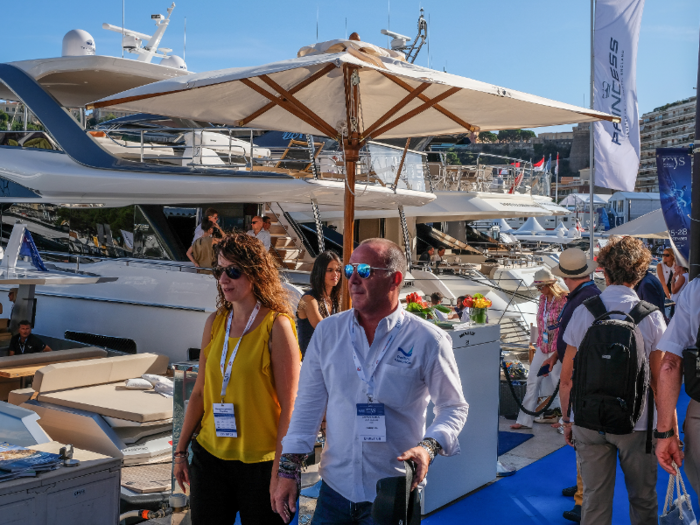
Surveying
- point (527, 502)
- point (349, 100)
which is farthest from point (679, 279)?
point (349, 100)

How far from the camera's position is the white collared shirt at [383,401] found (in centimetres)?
247

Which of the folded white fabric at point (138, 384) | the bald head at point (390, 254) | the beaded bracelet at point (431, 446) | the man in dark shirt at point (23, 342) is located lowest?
the folded white fabric at point (138, 384)

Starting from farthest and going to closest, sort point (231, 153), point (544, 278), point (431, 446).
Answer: point (231, 153) < point (544, 278) < point (431, 446)

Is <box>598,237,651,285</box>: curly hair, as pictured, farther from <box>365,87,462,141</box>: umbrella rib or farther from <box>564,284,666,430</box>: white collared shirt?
<box>365,87,462,141</box>: umbrella rib

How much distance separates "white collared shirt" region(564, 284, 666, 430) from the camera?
3785mm

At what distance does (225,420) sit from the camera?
294 centimetres

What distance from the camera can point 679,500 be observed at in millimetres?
3436

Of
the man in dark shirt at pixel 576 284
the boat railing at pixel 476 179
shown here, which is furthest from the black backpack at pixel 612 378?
the boat railing at pixel 476 179

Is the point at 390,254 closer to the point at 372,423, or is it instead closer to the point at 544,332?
the point at 372,423

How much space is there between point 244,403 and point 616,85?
27.5ft

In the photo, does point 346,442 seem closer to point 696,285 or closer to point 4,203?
point 696,285

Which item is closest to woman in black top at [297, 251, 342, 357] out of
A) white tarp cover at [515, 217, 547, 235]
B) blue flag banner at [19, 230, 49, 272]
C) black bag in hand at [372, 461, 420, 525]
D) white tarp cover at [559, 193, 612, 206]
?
black bag in hand at [372, 461, 420, 525]

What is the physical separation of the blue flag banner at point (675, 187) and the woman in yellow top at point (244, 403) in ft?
18.2

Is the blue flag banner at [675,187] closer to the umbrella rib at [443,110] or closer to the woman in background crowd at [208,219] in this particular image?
the umbrella rib at [443,110]
